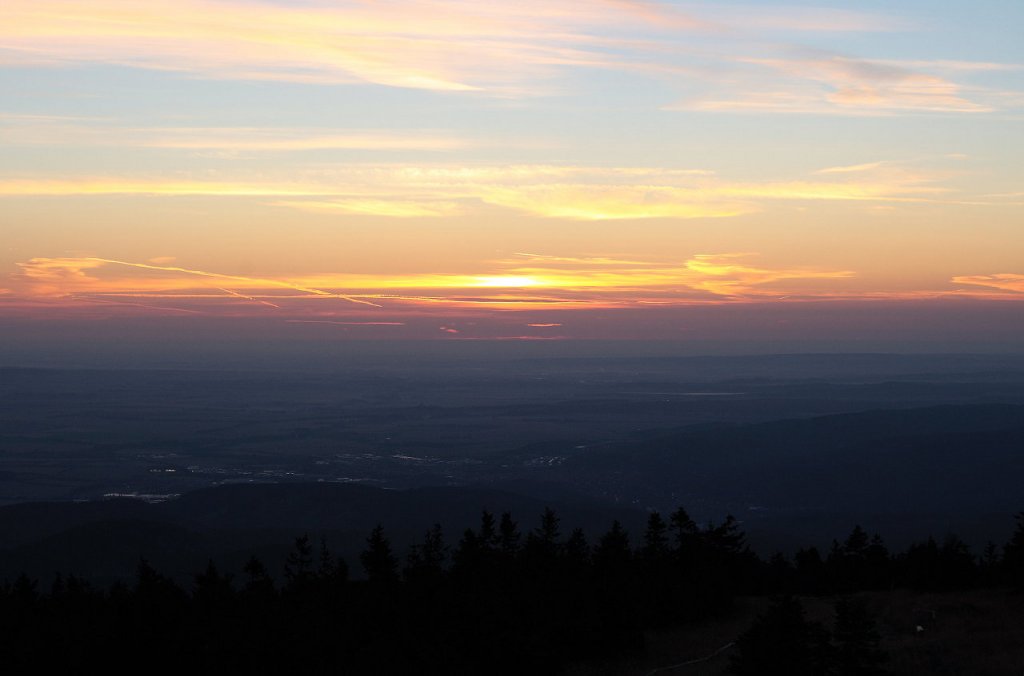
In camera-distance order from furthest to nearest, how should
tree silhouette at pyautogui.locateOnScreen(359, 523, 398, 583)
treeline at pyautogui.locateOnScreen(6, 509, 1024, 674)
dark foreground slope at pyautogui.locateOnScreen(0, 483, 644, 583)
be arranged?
dark foreground slope at pyautogui.locateOnScreen(0, 483, 644, 583) → tree silhouette at pyautogui.locateOnScreen(359, 523, 398, 583) → treeline at pyautogui.locateOnScreen(6, 509, 1024, 674)

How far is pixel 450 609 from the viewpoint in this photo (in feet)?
135

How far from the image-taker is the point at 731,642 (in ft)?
131

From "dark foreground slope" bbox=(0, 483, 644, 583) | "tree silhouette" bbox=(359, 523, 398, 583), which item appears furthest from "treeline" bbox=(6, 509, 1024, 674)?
"dark foreground slope" bbox=(0, 483, 644, 583)

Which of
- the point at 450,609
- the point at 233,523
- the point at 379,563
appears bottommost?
the point at 233,523

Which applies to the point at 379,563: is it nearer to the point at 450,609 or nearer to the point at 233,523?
the point at 450,609

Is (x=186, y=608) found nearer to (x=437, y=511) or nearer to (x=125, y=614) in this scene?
(x=125, y=614)

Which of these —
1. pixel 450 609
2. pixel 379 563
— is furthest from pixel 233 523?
pixel 450 609

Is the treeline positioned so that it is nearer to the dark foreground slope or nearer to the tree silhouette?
the tree silhouette

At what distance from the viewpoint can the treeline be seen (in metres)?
36.5

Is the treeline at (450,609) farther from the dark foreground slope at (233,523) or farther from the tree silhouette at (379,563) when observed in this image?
the dark foreground slope at (233,523)

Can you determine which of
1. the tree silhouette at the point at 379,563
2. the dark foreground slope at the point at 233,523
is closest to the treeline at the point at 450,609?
the tree silhouette at the point at 379,563

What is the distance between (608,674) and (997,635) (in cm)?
1409

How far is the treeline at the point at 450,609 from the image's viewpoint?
36.5 metres

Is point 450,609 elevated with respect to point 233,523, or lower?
elevated
